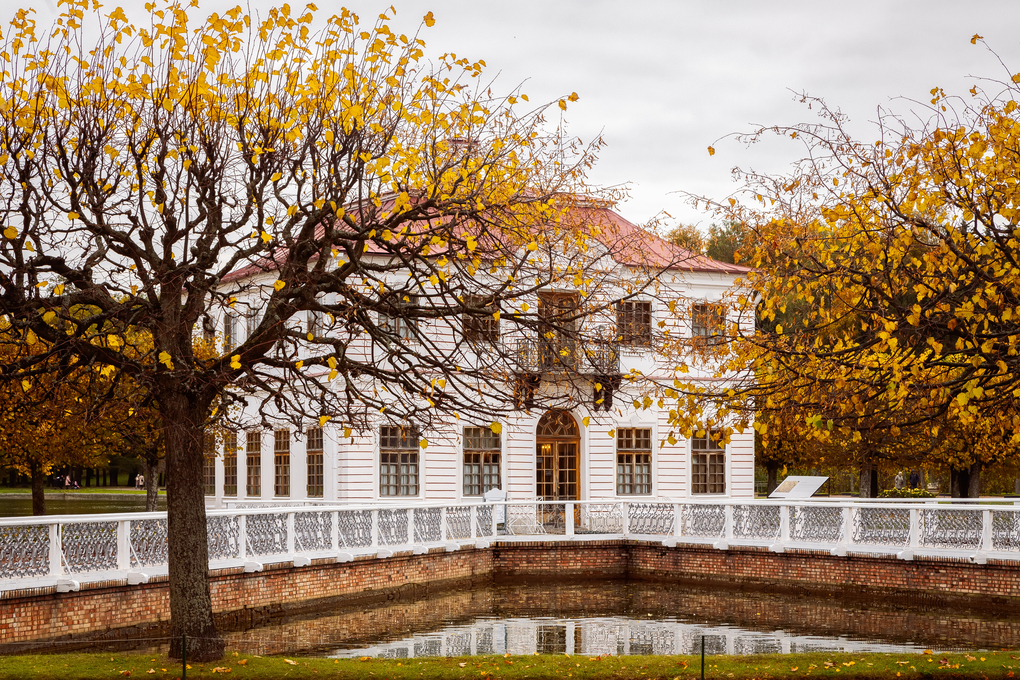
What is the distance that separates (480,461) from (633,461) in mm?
4545

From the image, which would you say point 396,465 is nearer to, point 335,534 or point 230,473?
point 230,473

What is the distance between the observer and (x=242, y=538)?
1961cm

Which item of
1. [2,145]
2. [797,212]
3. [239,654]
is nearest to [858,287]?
[797,212]

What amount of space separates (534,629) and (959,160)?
35.0 feet

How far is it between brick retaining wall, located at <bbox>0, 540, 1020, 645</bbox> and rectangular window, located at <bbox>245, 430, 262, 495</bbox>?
901 cm

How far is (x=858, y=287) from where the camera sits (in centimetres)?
1219

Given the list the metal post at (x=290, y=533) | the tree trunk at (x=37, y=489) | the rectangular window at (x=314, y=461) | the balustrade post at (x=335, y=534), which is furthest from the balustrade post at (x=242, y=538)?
the tree trunk at (x=37, y=489)

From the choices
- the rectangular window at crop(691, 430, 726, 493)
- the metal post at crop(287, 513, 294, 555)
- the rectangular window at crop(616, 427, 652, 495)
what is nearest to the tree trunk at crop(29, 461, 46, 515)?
the metal post at crop(287, 513, 294, 555)

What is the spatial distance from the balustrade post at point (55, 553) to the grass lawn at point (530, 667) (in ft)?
10.1

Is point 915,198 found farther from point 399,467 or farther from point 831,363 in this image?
point 399,467

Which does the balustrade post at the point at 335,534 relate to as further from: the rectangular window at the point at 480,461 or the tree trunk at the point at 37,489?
the tree trunk at the point at 37,489

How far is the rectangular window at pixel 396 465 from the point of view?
29.5 m

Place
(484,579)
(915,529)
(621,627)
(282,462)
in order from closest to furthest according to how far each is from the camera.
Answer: (621,627) < (915,529) < (484,579) < (282,462)

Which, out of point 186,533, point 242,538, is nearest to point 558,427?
point 242,538
